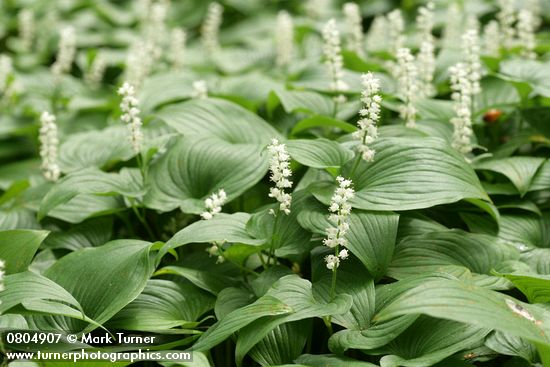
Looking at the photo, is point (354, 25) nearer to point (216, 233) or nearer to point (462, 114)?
point (462, 114)

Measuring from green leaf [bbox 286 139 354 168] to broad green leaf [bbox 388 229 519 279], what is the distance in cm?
59

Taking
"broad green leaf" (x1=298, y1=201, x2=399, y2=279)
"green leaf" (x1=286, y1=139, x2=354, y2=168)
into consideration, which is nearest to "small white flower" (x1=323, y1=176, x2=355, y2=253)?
"broad green leaf" (x1=298, y1=201, x2=399, y2=279)

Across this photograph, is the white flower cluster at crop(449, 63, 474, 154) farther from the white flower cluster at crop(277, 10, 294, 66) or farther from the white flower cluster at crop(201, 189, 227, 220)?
the white flower cluster at crop(277, 10, 294, 66)

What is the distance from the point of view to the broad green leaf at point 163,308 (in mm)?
3098

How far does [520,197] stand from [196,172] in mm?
2076

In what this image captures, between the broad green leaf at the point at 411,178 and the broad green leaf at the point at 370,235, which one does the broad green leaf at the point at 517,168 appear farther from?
the broad green leaf at the point at 370,235

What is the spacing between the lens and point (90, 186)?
395cm

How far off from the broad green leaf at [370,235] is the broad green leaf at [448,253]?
0.73 feet

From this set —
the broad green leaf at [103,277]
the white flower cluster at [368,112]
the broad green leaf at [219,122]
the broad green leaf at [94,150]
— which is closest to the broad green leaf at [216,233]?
the broad green leaf at [103,277]

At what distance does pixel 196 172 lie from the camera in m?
4.04

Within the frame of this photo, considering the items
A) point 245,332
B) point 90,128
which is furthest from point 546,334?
point 90,128

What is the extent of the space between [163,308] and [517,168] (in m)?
2.32

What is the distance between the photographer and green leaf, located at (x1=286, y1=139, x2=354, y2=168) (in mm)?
3387

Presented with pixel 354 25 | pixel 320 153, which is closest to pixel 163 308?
pixel 320 153
